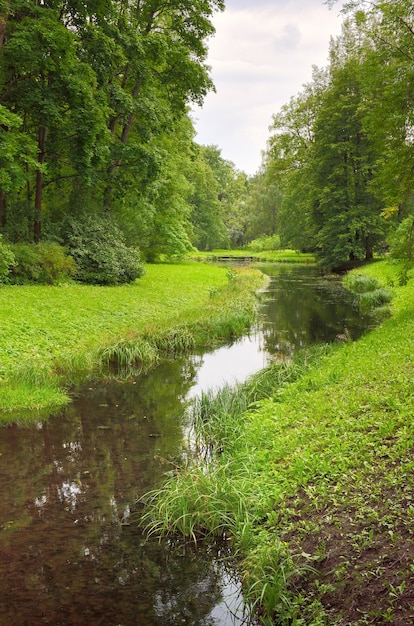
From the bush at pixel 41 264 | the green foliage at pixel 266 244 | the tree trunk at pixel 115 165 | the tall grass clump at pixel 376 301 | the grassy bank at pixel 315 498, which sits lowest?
the grassy bank at pixel 315 498

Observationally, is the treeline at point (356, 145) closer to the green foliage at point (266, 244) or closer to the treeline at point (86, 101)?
the treeline at point (86, 101)

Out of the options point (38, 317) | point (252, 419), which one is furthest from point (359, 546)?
point (38, 317)

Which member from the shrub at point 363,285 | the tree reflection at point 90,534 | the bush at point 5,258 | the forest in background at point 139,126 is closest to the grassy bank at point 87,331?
the bush at point 5,258

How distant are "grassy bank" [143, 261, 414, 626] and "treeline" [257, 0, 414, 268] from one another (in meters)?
8.09

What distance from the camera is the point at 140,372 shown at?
1170cm

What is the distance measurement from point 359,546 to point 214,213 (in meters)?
72.1

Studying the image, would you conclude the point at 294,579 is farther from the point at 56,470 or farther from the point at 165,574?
the point at 56,470

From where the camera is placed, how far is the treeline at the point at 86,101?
17.9 meters

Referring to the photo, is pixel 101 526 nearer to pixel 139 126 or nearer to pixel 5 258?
pixel 5 258

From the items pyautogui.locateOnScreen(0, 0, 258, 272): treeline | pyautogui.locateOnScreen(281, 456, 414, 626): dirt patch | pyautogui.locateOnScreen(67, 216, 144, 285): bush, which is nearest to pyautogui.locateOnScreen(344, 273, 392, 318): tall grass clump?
pyautogui.locateOnScreen(67, 216, 144, 285): bush

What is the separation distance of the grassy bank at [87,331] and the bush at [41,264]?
2.79 ft

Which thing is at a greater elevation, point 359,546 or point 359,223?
point 359,223

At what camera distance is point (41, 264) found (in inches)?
779

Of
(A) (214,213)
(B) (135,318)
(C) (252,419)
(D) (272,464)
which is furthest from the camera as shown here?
(A) (214,213)
